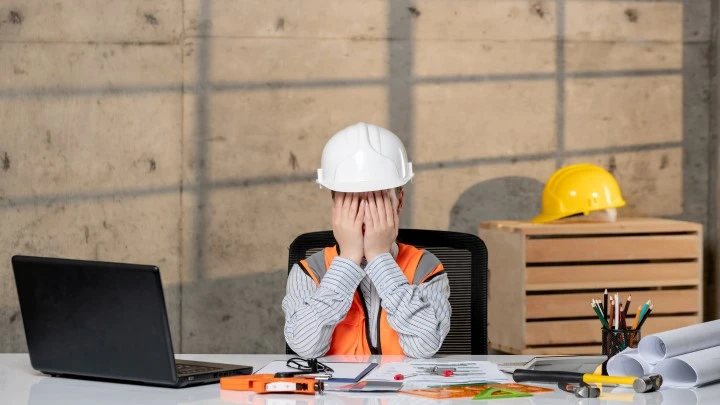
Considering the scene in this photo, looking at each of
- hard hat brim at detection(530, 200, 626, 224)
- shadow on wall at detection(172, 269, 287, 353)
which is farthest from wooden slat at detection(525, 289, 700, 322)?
shadow on wall at detection(172, 269, 287, 353)

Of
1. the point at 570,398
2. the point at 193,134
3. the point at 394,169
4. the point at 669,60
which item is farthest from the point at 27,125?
the point at 570,398

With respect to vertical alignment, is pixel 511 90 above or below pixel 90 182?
above

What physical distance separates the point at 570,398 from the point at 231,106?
11.0 ft

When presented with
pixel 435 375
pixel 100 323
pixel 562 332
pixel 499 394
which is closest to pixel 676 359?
pixel 499 394

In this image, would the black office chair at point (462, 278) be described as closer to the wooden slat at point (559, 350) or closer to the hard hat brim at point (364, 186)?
the hard hat brim at point (364, 186)

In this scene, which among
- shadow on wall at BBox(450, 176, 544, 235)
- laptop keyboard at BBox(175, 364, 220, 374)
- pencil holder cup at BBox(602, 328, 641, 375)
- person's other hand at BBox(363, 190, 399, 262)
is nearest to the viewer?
laptop keyboard at BBox(175, 364, 220, 374)

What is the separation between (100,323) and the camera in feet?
6.62

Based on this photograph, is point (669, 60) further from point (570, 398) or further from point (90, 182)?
point (570, 398)

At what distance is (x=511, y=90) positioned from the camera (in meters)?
5.15

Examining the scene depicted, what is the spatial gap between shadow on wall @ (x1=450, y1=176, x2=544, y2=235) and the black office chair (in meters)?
2.25

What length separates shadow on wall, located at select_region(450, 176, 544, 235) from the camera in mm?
5137

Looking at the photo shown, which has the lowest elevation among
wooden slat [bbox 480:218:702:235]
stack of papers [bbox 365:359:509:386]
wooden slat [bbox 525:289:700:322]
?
wooden slat [bbox 525:289:700:322]

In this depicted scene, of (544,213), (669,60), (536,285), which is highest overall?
(669,60)

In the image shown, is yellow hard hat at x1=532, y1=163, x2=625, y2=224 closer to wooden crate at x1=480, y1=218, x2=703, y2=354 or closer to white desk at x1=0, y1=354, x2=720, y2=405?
wooden crate at x1=480, y1=218, x2=703, y2=354
